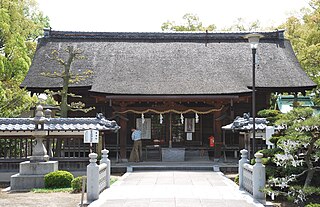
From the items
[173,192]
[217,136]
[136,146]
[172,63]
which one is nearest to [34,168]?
[173,192]

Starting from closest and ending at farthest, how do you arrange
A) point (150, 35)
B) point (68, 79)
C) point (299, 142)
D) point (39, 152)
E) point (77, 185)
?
point (299, 142) < point (77, 185) < point (39, 152) < point (68, 79) < point (150, 35)

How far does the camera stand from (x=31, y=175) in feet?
54.5

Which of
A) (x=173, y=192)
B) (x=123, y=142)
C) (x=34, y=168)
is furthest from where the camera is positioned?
(x=123, y=142)

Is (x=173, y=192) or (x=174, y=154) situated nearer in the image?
(x=173, y=192)

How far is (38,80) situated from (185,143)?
9074mm

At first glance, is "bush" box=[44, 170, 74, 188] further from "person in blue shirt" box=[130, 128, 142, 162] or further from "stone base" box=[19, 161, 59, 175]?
"person in blue shirt" box=[130, 128, 142, 162]

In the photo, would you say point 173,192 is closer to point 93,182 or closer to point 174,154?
point 93,182

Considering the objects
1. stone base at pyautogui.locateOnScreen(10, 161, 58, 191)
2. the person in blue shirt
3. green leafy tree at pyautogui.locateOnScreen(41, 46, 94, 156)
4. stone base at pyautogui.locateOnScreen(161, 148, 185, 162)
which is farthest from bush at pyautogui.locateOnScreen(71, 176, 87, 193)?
stone base at pyautogui.locateOnScreen(161, 148, 185, 162)

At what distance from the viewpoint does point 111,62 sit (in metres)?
27.9

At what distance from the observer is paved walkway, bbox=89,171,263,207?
11.9m

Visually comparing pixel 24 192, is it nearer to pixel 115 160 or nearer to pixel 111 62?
pixel 115 160

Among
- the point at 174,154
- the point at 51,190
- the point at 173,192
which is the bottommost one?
the point at 51,190

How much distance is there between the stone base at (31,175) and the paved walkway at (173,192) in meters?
2.72

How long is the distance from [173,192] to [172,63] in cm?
1482
